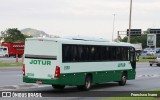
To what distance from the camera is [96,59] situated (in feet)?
79.9

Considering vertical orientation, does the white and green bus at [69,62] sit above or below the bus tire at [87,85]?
above

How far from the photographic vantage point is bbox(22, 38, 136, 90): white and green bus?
20906 mm

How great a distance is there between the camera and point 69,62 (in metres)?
21.6

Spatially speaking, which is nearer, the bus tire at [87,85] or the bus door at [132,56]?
the bus tire at [87,85]

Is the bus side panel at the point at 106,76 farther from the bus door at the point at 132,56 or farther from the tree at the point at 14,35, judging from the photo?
the tree at the point at 14,35

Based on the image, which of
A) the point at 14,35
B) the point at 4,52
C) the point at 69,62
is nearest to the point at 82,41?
the point at 69,62

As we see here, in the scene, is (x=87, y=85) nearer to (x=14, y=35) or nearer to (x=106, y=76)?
(x=106, y=76)

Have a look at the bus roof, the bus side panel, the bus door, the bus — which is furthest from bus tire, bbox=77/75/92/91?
the bus

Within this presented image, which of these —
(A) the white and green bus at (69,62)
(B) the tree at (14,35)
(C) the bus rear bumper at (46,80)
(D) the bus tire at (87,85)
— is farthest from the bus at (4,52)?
(C) the bus rear bumper at (46,80)

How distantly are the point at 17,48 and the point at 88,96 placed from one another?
55.7 metres

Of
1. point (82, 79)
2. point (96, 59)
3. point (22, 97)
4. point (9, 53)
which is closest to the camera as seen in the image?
point (22, 97)

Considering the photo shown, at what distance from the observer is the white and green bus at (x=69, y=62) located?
20.9 m

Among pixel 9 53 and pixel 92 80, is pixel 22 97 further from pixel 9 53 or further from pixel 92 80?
pixel 9 53

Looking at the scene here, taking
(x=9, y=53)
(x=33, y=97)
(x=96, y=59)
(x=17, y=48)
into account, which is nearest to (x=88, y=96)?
(x=33, y=97)
